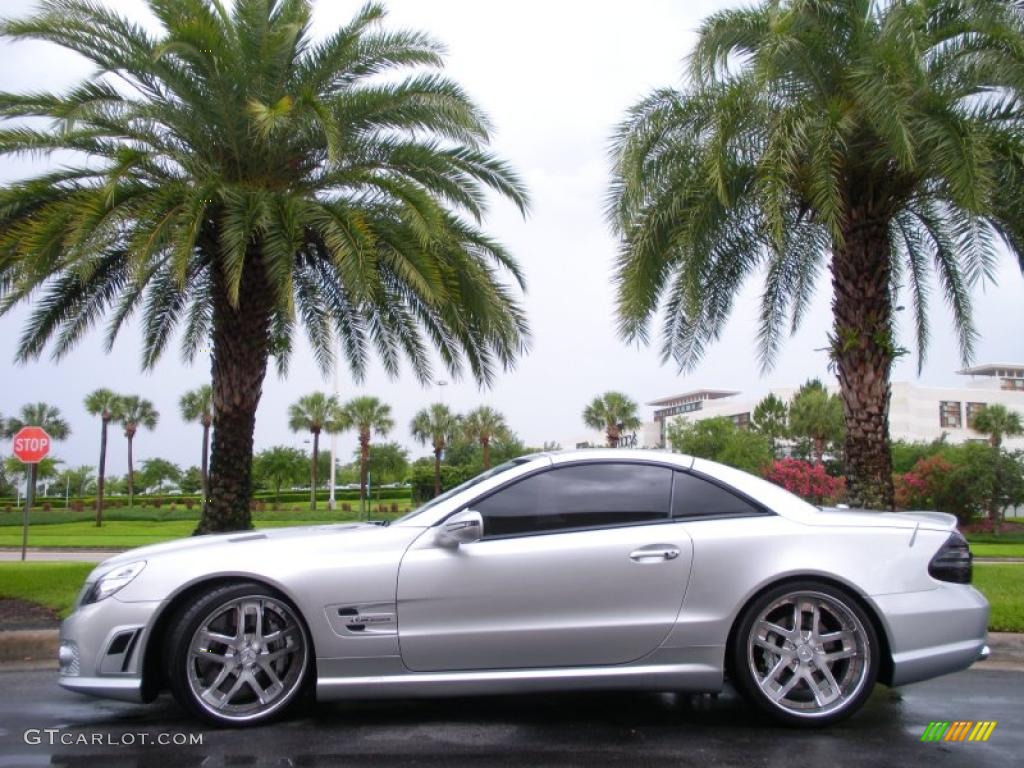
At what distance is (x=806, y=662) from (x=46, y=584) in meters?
8.29

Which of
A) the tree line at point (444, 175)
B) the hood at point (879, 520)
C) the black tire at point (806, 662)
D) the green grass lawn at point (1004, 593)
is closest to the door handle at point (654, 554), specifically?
the black tire at point (806, 662)

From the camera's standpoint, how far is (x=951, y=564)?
4.68m

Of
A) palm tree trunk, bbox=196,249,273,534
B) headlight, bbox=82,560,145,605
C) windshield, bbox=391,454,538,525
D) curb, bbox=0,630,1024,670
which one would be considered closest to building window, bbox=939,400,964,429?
palm tree trunk, bbox=196,249,273,534

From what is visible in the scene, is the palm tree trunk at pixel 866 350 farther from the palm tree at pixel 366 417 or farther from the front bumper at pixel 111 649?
the palm tree at pixel 366 417

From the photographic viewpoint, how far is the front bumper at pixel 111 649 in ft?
14.5

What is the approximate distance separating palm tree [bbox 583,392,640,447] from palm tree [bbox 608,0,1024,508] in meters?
45.5

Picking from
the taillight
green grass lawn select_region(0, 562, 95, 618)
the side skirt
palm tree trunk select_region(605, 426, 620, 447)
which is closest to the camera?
the side skirt

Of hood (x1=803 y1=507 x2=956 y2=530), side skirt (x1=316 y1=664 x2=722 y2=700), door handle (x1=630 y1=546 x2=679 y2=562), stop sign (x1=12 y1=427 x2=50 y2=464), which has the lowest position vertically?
side skirt (x1=316 y1=664 x2=722 y2=700)

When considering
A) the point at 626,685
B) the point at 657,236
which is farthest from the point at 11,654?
the point at 657,236

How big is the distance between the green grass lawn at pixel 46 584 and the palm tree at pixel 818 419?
57.9 m

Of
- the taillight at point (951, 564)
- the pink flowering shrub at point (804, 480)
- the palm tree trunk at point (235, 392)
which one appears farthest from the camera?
the pink flowering shrub at point (804, 480)

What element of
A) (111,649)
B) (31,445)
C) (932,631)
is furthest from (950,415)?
(111,649)

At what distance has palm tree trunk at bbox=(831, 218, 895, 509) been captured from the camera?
35.3ft

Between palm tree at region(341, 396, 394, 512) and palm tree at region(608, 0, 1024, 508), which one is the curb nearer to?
palm tree at region(608, 0, 1024, 508)
